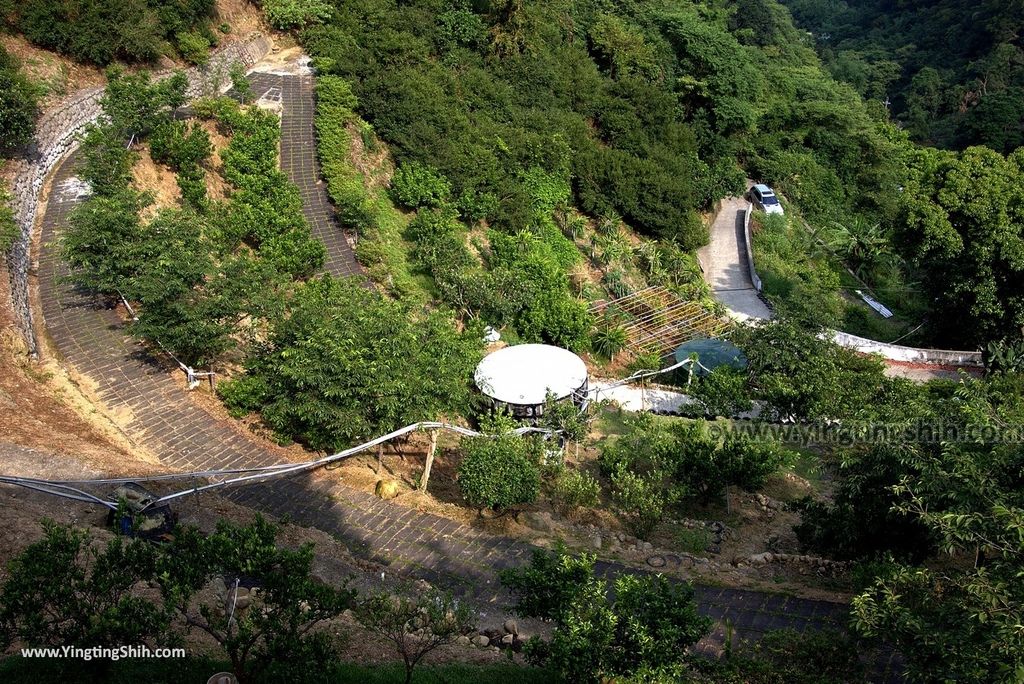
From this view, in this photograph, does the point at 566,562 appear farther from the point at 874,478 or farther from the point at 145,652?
the point at 874,478

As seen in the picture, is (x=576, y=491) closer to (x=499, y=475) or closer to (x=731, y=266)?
(x=499, y=475)

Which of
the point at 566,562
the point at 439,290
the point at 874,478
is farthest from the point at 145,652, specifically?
the point at 439,290

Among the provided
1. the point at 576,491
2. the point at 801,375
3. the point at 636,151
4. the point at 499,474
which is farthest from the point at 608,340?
the point at 636,151

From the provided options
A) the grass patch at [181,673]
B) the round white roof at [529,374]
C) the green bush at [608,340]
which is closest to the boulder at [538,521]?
the round white roof at [529,374]

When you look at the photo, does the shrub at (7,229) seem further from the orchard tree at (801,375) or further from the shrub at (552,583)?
the orchard tree at (801,375)

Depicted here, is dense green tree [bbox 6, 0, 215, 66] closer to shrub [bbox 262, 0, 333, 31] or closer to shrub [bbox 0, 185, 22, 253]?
shrub [bbox 262, 0, 333, 31]

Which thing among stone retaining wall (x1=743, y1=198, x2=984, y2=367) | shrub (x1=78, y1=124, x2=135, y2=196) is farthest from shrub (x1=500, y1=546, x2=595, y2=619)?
stone retaining wall (x1=743, y1=198, x2=984, y2=367)

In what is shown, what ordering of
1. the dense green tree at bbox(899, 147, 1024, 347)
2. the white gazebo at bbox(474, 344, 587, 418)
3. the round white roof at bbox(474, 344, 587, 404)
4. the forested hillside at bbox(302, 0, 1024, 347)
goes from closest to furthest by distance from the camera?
the white gazebo at bbox(474, 344, 587, 418), the round white roof at bbox(474, 344, 587, 404), the dense green tree at bbox(899, 147, 1024, 347), the forested hillside at bbox(302, 0, 1024, 347)
